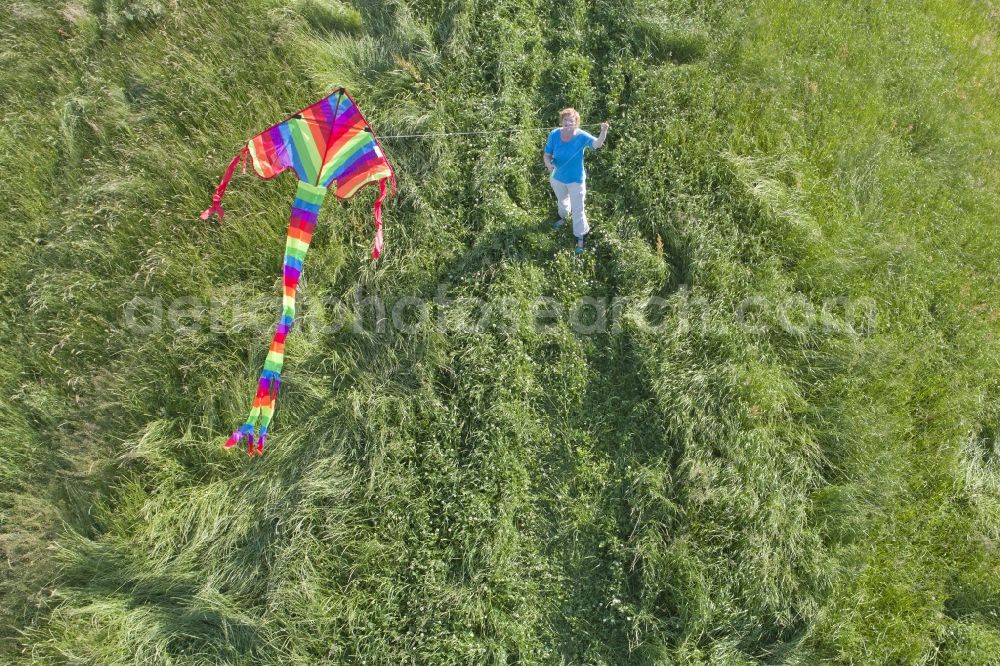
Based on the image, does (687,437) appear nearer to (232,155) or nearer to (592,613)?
(592,613)

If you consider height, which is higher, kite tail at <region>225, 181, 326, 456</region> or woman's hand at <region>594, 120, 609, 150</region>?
woman's hand at <region>594, 120, 609, 150</region>

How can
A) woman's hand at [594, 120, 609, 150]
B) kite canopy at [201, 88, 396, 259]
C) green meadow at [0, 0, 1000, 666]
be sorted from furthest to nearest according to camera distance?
1. woman's hand at [594, 120, 609, 150]
2. green meadow at [0, 0, 1000, 666]
3. kite canopy at [201, 88, 396, 259]

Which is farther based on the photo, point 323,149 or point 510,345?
A: point 510,345

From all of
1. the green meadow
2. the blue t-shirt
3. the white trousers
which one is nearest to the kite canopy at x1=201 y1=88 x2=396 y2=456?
the green meadow

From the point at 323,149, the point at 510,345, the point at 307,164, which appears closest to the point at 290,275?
the point at 307,164

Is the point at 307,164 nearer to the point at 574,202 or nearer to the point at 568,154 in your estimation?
the point at 568,154

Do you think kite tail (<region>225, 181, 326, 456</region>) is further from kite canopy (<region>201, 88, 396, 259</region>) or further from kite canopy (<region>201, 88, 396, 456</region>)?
kite canopy (<region>201, 88, 396, 259</region>)

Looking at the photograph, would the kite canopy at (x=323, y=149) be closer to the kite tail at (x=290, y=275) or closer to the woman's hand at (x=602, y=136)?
the kite tail at (x=290, y=275)
